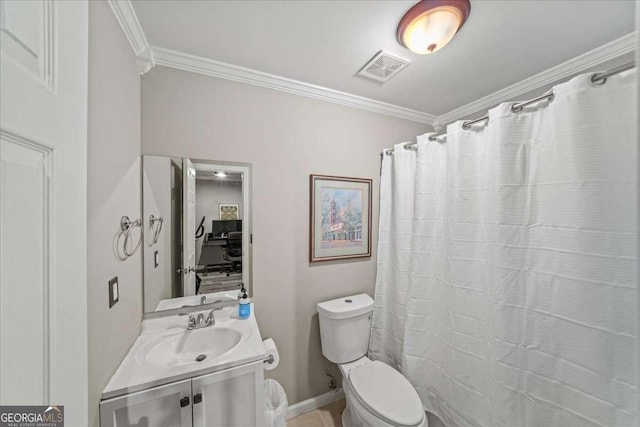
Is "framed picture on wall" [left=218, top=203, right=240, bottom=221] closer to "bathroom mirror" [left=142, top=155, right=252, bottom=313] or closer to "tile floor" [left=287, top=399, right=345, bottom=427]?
"bathroom mirror" [left=142, top=155, right=252, bottom=313]

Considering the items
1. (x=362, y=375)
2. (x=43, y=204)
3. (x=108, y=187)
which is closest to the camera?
(x=43, y=204)

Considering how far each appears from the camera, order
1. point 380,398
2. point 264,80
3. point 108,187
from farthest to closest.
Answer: point 264,80 → point 380,398 → point 108,187

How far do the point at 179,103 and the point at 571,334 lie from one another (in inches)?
87.7

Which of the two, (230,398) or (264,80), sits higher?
(264,80)

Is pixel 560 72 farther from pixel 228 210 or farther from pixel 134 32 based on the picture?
pixel 134 32

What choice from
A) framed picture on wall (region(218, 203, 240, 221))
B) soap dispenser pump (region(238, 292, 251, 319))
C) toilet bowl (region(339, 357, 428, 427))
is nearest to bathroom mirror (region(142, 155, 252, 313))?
framed picture on wall (region(218, 203, 240, 221))

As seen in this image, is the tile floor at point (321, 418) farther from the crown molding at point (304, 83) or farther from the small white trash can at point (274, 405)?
the crown molding at point (304, 83)

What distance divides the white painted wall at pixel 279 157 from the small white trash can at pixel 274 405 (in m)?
0.15

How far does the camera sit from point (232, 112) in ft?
4.82

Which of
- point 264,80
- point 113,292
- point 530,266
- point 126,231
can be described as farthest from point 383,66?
point 113,292

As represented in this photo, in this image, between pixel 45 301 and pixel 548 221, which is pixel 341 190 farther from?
pixel 45 301

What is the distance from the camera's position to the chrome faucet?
129 cm

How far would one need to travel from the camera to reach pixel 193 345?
1245 mm

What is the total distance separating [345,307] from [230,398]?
0.87 m
